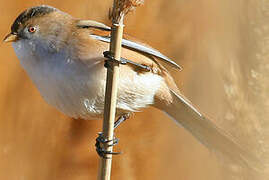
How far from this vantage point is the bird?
4.47 ft

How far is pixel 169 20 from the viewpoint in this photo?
164 cm

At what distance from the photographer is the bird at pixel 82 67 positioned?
1361 mm

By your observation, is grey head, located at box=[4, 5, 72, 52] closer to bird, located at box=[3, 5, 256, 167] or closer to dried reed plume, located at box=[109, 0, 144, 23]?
bird, located at box=[3, 5, 256, 167]

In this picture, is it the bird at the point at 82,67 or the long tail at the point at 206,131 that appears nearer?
the bird at the point at 82,67

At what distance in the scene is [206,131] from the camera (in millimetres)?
1594

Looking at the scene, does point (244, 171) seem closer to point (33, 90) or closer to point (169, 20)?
point (169, 20)

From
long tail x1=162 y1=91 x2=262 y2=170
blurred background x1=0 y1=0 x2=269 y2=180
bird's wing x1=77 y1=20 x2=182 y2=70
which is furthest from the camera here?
blurred background x1=0 y1=0 x2=269 y2=180

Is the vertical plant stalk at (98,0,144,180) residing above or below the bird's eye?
below

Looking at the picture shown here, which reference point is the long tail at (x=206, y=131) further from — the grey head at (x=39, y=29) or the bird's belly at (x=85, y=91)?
the grey head at (x=39, y=29)

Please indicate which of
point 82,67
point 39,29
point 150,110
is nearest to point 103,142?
point 82,67

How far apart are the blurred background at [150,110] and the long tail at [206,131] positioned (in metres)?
0.03

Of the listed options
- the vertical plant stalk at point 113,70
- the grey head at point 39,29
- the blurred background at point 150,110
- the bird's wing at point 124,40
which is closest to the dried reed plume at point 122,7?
the vertical plant stalk at point 113,70

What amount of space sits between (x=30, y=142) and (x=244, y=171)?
700 mm

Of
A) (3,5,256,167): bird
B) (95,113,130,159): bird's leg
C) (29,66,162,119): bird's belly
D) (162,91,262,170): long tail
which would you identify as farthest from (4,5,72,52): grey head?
(162,91,262,170): long tail
